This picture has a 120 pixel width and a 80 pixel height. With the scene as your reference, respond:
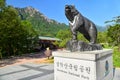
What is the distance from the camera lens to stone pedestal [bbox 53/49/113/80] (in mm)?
4812

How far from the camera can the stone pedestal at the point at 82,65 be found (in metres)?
4.81

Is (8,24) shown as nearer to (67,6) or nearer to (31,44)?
(31,44)

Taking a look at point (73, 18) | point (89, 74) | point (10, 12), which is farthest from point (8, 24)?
point (89, 74)

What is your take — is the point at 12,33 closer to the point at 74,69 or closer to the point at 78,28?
the point at 78,28

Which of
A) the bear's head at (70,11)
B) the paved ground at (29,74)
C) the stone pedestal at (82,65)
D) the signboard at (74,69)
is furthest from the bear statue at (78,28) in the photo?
the paved ground at (29,74)

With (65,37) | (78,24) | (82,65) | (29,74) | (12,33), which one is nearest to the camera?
(82,65)

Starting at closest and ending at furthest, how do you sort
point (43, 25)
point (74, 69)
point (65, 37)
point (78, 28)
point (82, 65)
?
point (82, 65)
point (74, 69)
point (78, 28)
point (65, 37)
point (43, 25)

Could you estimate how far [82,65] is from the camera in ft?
16.5

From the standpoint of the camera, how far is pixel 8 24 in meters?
16.3

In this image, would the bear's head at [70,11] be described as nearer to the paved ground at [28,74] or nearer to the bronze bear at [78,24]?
the bronze bear at [78,24]

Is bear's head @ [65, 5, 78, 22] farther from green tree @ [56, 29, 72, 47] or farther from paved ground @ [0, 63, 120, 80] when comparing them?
green tree @ [56, 29, 72, 47]

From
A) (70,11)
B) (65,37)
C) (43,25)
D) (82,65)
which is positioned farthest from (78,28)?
(43,25)

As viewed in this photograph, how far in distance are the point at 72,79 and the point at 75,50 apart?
0.88 m

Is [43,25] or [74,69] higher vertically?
[43,25]
